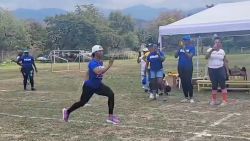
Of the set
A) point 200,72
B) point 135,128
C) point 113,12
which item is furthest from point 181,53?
point 113,12

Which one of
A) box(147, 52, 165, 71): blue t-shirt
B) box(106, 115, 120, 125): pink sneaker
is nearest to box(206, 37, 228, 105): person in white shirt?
box(147, 52, 165, 71): blue t-shirt

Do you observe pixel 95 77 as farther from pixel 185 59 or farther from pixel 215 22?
pixel 215 22

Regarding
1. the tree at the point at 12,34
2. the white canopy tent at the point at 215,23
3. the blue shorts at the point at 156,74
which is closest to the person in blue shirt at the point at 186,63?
the blue shorts at the point at 156,74

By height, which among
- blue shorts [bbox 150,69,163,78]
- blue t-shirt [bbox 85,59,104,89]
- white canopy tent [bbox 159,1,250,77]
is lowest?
blue shorts [bbox 150,69,163,78]

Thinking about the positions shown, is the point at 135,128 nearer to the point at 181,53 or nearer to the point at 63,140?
the point at 63,140

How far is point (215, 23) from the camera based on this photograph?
1516 centimetres

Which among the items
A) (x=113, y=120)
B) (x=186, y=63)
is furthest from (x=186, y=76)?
(x=113, y=120)

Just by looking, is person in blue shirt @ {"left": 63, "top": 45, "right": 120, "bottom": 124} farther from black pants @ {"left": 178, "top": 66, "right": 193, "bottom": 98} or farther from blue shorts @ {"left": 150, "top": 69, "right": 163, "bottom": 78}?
blue shorts @ {"left": 150, "top": 69, "right": 163, "bottom": 78}

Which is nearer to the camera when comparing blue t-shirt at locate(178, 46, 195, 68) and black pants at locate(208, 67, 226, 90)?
black pants at locate(208, 67, 226, 90)

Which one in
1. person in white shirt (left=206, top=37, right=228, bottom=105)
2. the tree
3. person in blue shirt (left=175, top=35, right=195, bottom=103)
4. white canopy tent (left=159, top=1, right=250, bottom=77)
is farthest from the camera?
the tree

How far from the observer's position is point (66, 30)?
255ft

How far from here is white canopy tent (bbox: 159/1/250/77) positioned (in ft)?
48.1

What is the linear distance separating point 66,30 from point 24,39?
6.94 metres

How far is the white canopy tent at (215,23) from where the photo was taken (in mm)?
14664
